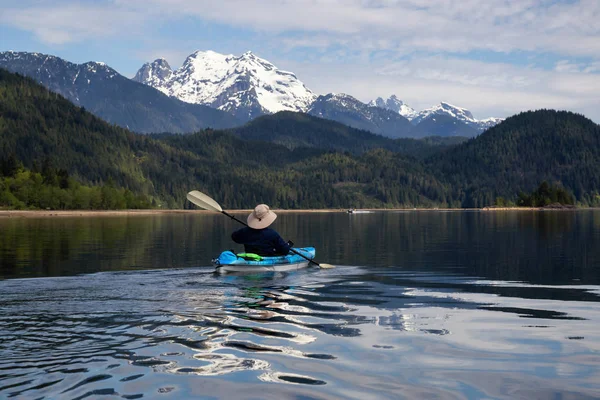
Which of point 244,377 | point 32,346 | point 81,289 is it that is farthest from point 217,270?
point 244,377

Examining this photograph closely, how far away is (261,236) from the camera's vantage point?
39.0m

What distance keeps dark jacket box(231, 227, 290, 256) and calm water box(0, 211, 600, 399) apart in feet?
7.35

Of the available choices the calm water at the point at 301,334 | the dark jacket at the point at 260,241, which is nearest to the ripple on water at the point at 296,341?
the calm water at the point at 301,334

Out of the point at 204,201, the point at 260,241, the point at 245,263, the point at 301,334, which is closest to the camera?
the point at 301,334

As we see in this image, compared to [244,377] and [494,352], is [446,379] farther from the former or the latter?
[244,377]

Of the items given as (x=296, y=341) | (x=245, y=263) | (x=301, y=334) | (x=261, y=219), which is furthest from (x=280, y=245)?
(x=296, y=341)

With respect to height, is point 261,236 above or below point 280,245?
above

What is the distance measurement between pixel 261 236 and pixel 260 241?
0.30 m

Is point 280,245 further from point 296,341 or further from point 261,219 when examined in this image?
point 296,341

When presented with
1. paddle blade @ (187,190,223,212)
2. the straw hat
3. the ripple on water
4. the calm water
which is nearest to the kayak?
the calm water

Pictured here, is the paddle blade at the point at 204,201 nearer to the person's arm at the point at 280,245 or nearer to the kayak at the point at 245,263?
the person's arm at the point at 280,245

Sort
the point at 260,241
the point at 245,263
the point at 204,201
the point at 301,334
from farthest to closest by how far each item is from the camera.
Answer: the point at 204,201
the point at 260,241
the point at 245,263
the point at 301,334

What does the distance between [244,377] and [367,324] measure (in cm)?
→ 769

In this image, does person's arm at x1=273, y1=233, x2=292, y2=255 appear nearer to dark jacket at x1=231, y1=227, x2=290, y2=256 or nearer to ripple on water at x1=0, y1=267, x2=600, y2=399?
dark jacket at x1=231, y1=227, x2=290, y2=256
